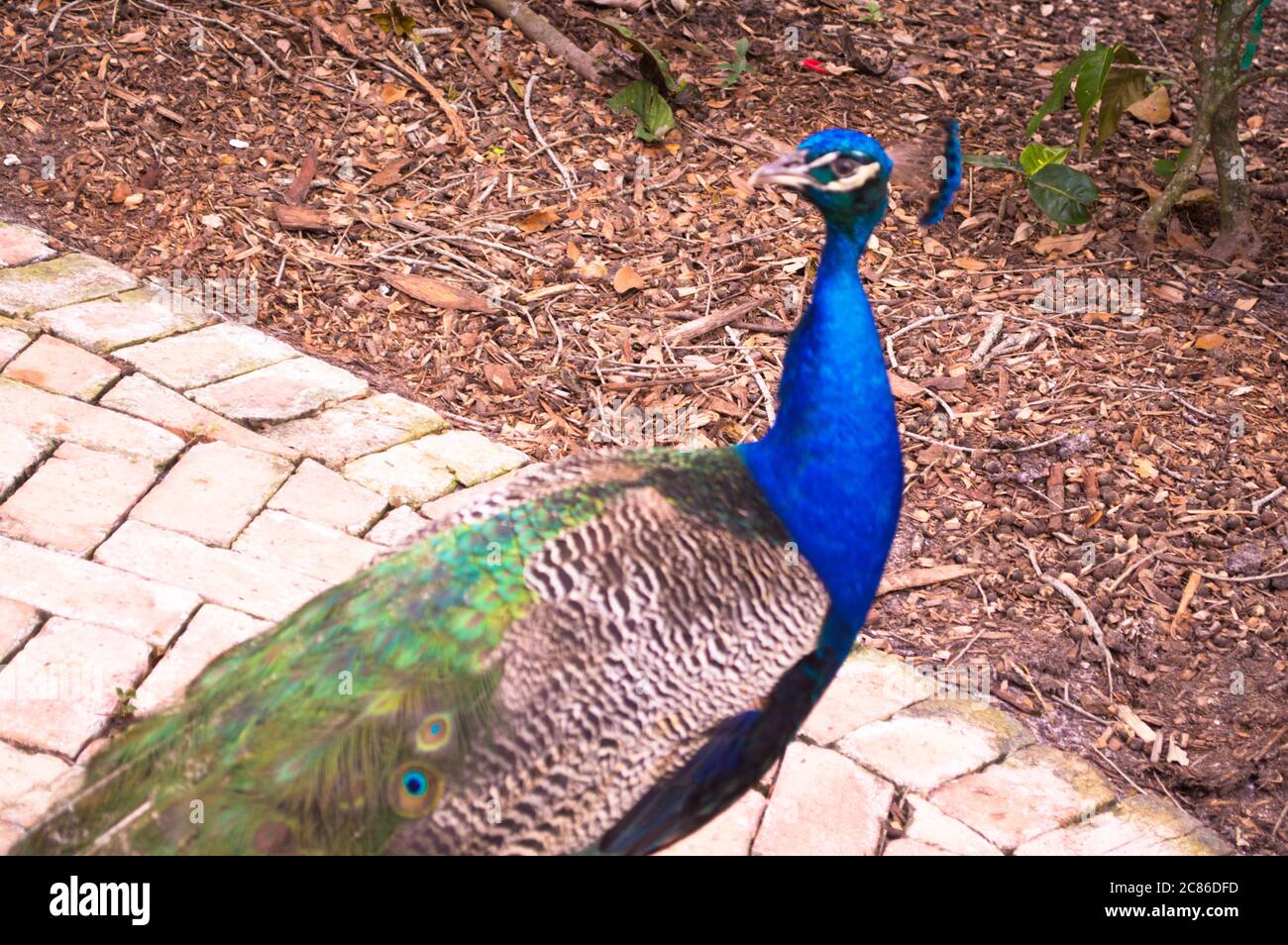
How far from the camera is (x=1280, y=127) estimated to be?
498 cm

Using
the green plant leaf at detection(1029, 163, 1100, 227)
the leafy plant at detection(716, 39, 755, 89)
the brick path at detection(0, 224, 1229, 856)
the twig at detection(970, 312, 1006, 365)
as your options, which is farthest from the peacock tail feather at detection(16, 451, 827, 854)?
the leafy plant at detection(716, 39, 755, 89)

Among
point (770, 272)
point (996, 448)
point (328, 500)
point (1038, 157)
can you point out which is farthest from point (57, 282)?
point (1038, 157)

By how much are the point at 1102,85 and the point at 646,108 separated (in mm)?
1540

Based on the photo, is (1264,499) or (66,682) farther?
(1264,499)

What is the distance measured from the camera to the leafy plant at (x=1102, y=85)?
163 inches

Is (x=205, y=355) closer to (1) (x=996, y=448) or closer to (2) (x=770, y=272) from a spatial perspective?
(2) (x=770, y=272)

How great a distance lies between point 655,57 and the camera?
15.6 ft

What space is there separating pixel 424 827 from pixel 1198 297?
3220 millimetres

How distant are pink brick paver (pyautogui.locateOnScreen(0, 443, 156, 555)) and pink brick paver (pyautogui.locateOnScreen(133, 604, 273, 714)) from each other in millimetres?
373

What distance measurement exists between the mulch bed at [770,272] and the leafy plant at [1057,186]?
0.16m

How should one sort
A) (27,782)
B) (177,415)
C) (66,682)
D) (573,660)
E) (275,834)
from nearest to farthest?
(275,834) → (573,660) → (27,782) → (66,682) → (177,415)

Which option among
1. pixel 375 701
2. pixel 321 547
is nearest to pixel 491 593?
pixel 375 701

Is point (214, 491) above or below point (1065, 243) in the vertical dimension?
below

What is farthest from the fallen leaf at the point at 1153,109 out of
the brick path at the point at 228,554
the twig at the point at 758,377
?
the brick path at the point at 228,554
